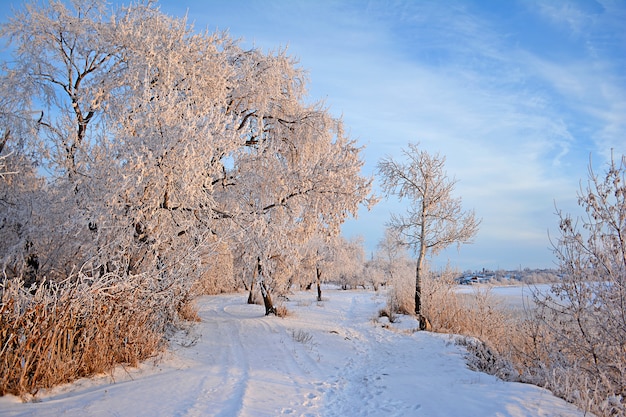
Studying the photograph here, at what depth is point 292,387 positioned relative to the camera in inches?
240

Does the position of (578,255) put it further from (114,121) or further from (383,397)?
(114,121)

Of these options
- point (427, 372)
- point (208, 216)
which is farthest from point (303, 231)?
point (427, 372)

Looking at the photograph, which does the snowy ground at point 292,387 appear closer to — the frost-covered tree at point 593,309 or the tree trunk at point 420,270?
the frost-covered tree at point 593,309

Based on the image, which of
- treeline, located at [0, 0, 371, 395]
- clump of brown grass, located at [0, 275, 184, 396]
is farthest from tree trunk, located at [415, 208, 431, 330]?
clump of brown grass, located at [0, 275, 184, 396]

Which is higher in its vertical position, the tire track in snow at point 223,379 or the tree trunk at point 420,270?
the tree trunk at point 420,270

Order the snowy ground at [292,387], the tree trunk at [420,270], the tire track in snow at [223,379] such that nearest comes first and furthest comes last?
the snowy ground at [292,387], the tire track in snow at [223,379], the tree trunk at [420,270]

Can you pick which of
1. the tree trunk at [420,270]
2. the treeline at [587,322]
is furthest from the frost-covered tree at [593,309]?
the tree trunk at [420,270]

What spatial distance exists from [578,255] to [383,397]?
11.9 feet

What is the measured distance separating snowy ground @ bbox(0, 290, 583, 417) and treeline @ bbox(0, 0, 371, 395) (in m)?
0.64

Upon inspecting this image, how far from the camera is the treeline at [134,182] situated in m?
5.61

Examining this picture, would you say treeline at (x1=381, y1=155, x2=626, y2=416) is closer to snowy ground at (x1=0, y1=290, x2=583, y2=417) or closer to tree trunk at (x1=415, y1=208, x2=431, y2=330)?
snowy ground at (x1=0, y1=290, x2=583, y2=417)

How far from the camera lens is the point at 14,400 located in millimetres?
4324

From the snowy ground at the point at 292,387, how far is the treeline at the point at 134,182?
0.64 m

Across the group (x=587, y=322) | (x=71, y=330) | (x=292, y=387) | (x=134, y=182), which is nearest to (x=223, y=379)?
(x=292, y=387)
